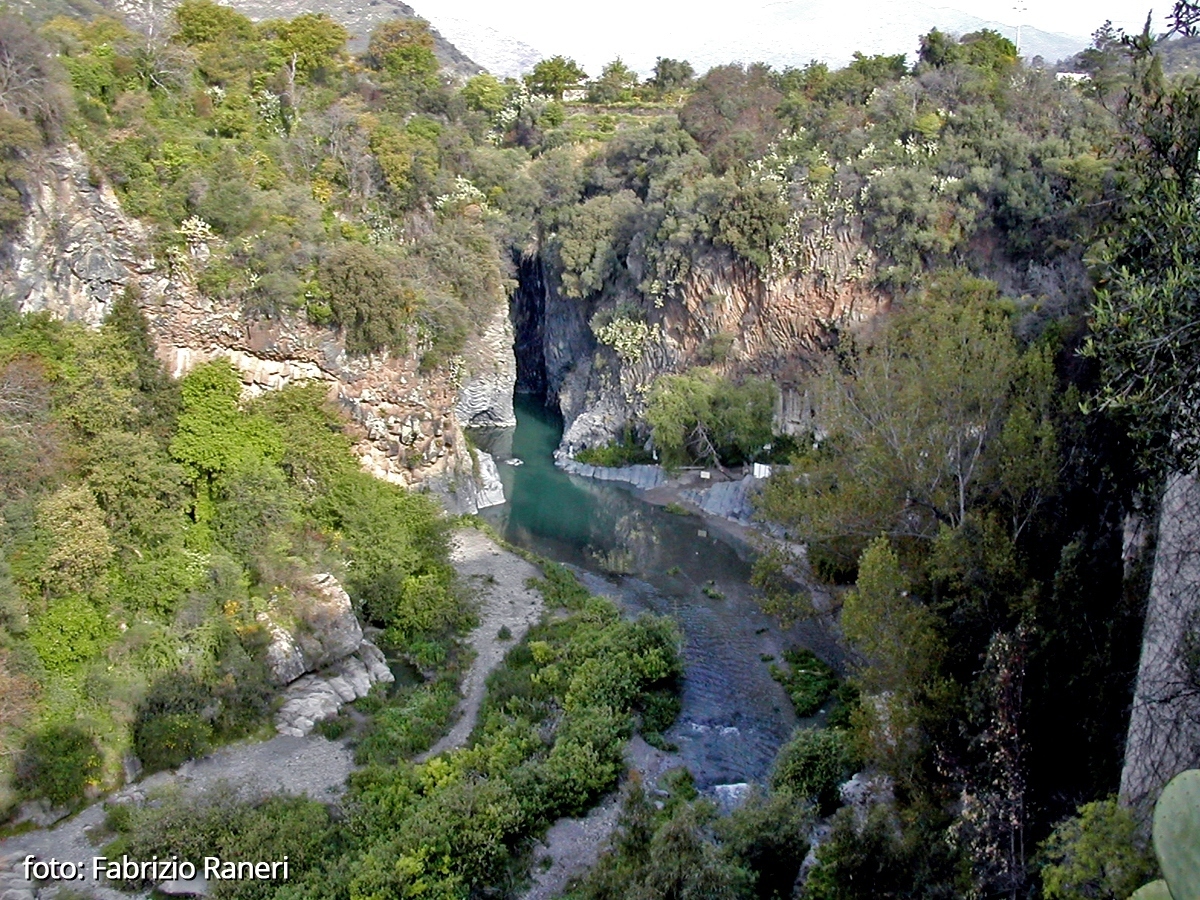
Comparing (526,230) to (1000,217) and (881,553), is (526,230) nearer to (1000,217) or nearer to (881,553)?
(1000,217)

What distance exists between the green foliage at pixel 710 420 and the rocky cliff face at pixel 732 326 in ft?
5.21

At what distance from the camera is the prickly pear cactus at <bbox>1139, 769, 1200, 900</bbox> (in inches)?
120

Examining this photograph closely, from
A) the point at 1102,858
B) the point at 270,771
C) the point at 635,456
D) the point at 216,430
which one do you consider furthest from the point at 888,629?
the point at 635,456

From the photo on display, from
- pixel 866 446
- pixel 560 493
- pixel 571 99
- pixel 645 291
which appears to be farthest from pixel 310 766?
pixel 571 99

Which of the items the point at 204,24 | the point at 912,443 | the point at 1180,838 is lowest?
the point at 1180,838

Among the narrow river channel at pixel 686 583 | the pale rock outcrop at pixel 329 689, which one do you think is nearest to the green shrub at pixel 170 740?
the pale rock outcrop at pixel 329 689

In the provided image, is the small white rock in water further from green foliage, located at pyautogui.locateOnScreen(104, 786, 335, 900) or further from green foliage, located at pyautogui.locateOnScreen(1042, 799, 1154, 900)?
green foliage, located at pyautogui.locateOnScreen(1042, 799, 1154, 900)

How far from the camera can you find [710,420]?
3309cm

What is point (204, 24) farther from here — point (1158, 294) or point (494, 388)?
point (1158, 294)

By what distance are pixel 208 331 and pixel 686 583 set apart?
14.1m

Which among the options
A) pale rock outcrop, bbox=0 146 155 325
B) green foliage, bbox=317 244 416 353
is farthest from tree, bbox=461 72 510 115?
pale rock outcrop, bbox=0 146 155 325

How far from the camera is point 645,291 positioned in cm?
3809

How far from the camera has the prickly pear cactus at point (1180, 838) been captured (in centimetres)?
304

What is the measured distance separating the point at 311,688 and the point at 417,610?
362cm
